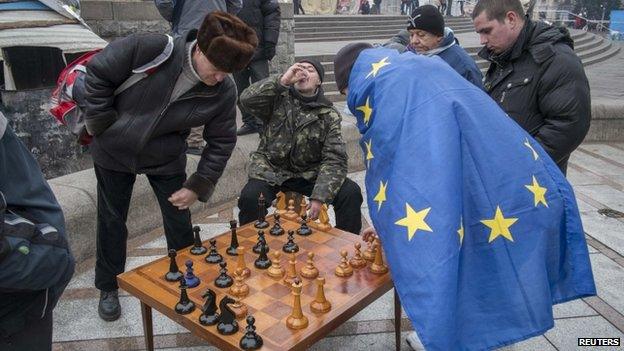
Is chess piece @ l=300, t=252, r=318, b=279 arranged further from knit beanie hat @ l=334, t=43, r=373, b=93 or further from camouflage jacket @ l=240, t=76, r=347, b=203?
camouflage jacket @ l=240, t=76, r=347, b=203

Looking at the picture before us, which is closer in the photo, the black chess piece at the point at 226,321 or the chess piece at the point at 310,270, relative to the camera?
the black chess piece at the point at 226,321

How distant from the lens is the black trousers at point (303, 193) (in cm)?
368

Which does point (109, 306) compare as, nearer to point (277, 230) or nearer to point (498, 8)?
point (277, 230)

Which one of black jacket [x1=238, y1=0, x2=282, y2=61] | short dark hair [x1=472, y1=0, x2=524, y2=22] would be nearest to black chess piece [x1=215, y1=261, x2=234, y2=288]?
short dark hair [x1=472, y1=0, x2=524, y2=22]

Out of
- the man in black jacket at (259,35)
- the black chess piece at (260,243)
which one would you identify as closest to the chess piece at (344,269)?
the black chess piece at (260,243)

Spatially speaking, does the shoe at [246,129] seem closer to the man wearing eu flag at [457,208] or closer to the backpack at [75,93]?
the backpack at [75,93]

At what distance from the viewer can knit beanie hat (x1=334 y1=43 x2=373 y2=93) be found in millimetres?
2430

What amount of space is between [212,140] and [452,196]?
1.69m

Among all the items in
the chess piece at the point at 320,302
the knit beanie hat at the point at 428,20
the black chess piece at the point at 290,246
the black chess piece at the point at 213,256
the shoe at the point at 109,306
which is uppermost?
the knit beanie hat at the point at 428,20

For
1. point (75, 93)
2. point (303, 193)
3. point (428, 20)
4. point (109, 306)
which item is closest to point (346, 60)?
point (75, 93)

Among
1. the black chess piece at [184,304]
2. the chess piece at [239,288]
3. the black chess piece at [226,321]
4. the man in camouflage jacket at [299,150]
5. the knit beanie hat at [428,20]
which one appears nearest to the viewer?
the black chess piece at [226,321]

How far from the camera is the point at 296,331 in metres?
2.09

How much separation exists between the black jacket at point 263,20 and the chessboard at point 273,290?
3.35 m

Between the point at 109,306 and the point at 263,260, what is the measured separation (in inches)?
47.4
